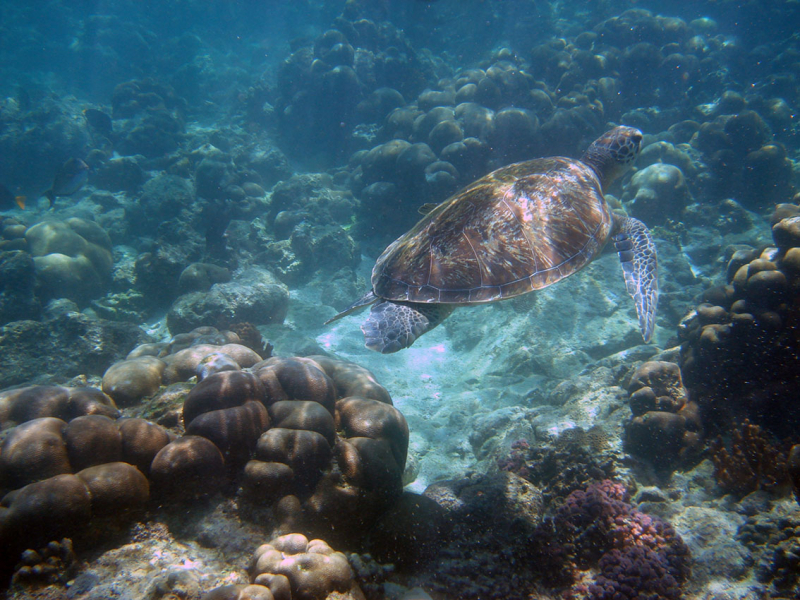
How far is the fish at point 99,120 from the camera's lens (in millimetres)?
16109

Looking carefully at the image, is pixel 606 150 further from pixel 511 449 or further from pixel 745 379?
pixel 511 449

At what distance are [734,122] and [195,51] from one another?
3398 cm

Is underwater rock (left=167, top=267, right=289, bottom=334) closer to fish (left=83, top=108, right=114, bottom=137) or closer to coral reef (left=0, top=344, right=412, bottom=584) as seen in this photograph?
coral reef (left=0, top=344, right=412, bottom=584)

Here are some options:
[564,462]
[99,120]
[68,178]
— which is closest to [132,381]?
[564,462]

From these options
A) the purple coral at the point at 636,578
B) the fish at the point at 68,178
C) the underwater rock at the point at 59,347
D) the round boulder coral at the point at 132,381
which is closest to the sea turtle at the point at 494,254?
the round boulder coral at the point at 132,381

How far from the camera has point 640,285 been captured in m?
4.56

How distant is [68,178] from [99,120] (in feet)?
32.3

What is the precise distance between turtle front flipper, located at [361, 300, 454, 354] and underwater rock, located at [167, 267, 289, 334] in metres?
4.58

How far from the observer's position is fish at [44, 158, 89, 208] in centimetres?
953

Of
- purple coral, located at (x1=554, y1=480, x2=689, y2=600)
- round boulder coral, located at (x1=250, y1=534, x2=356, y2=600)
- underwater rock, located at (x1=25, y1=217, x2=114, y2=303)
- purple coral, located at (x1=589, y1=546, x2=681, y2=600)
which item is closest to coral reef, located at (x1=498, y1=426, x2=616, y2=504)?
purple coral, located at (x1=554, y1=480, x2=689, y2=600)

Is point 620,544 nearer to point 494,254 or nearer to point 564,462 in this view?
point 564,462

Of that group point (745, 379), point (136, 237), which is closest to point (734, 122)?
point (745, 379)

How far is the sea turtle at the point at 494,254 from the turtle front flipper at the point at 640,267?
16 millimetres

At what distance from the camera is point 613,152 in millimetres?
5680
